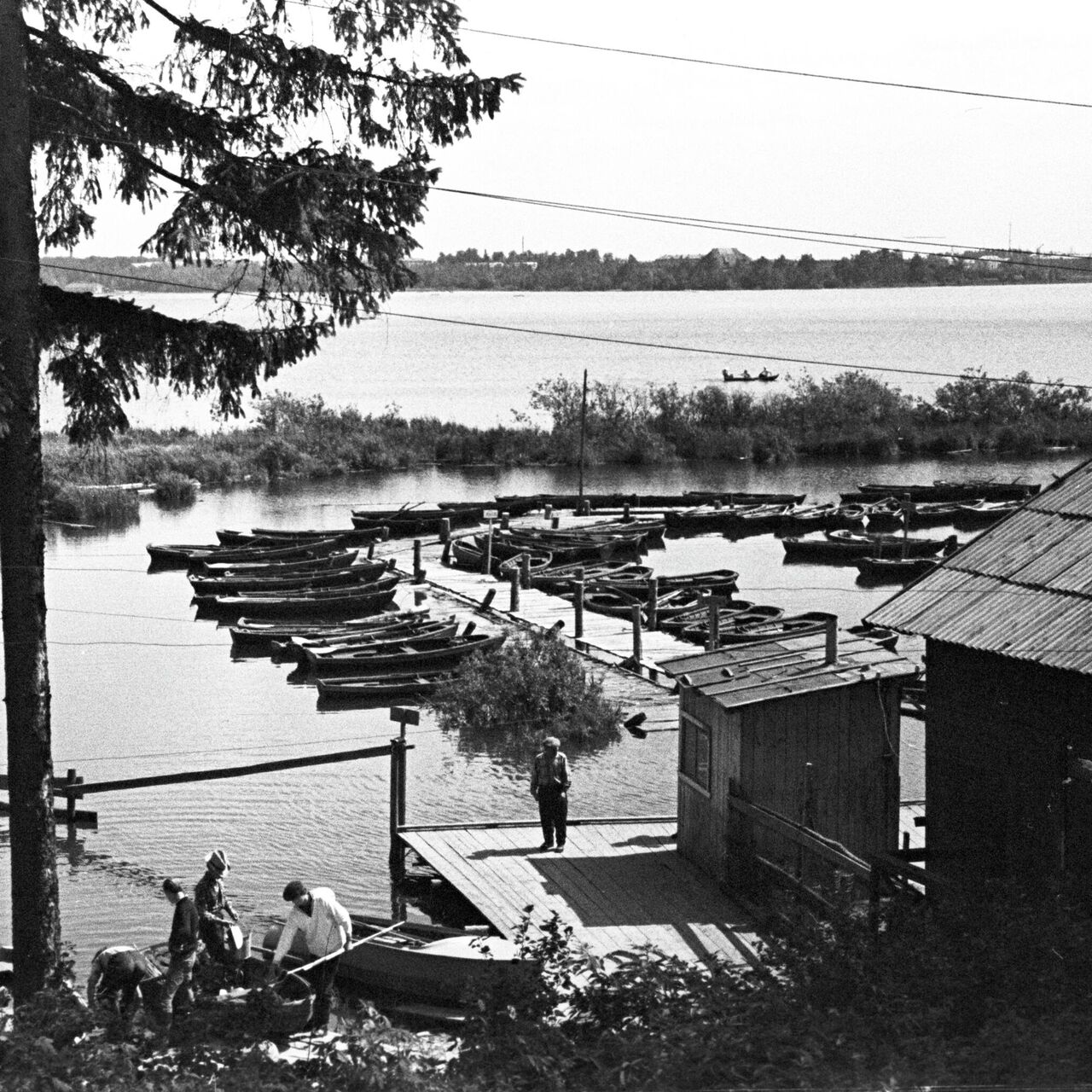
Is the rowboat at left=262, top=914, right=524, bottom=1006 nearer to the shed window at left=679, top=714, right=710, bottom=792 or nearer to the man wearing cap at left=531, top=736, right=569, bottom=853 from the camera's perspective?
the man wearing cap at left=531, top=736, right=569, bottom=853

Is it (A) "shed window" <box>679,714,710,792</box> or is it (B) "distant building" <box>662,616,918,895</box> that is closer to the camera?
(B) "distant building" <box>662,616,918,895</box>

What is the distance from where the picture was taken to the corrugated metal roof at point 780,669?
52.1 feet

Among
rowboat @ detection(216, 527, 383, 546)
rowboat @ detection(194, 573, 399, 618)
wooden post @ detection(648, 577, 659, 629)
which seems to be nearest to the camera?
wooden post @ detection(648, 577, 659, 629)

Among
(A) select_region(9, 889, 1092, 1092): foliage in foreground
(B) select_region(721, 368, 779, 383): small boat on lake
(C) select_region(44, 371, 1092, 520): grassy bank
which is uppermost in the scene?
(B) select_region(721, 368, 779, 383): small boat on lake

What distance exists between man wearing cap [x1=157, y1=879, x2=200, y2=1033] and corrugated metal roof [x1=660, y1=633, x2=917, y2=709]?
227 inches

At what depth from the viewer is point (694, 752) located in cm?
1677

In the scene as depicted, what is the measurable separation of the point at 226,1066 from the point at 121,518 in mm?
53134

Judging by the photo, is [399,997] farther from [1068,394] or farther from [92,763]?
[1068,394]

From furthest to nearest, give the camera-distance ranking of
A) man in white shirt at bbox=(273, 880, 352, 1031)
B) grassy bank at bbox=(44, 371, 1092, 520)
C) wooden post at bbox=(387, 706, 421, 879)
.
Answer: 1. grassy bank at bbox=(44, 371, 1092, 520)
2. wooden post at bbox=(387, 706, 421, 879)
3. man in white shirt at bbox=(273, 880, 352, 1031)

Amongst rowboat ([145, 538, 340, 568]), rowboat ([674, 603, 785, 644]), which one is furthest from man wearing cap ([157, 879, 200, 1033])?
rowboat ([145, 538, 340, 568])

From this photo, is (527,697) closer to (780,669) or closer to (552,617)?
(552,617)

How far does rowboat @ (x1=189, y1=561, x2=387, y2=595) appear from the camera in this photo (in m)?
43.0

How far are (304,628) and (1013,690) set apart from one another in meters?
26.4

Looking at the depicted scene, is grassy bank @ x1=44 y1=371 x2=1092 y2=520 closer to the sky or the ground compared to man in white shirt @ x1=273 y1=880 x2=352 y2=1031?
closer to the sky
